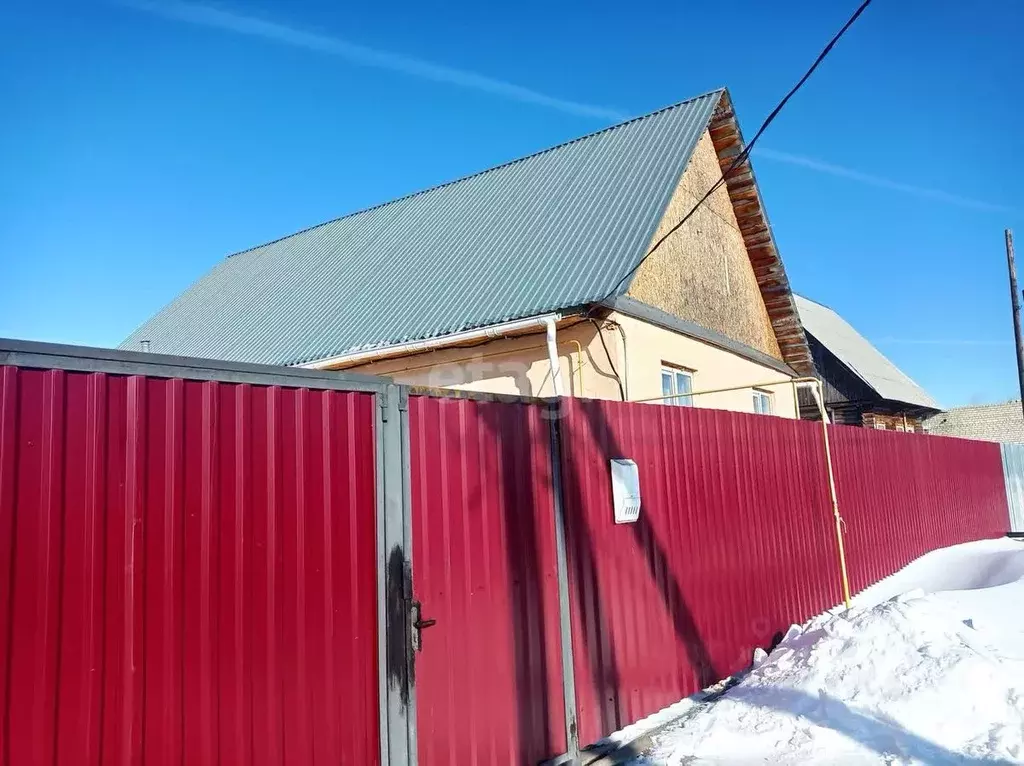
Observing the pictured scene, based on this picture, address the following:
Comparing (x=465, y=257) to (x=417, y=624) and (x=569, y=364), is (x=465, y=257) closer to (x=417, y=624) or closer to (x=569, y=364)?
(x=569, y=364)

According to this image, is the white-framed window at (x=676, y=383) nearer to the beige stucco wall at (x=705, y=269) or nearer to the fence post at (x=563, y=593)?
the beige stucco wall at (x=705, y=269)

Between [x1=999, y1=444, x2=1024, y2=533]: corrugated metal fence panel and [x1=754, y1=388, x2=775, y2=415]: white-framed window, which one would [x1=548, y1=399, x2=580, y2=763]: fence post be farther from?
[x1=999, y1=444, x2=1024, y2=533]: corrugated metal fence panel

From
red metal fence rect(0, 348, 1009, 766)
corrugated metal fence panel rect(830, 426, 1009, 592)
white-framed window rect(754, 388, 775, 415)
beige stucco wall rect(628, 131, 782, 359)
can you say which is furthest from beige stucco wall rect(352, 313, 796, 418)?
red metal fence rect(0, 348, 1009, 766)

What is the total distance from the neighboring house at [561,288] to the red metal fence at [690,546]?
5.21ft

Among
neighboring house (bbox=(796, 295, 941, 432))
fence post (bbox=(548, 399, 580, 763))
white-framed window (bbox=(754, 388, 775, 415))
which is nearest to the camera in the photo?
fence post (bbox=(548, 399, 580, 763))

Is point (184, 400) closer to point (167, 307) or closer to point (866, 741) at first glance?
point (866, 741)

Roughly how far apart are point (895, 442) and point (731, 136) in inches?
233

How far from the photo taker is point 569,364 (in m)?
9.05

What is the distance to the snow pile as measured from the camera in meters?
4.23

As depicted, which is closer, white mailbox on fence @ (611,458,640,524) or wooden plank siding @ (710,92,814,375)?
white mailbox on fence @ (611,458,640,524)

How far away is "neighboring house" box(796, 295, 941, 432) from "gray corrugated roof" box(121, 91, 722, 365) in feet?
39.0

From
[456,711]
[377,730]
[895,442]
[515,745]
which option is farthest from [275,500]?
[895,442]

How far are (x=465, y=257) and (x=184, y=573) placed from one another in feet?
30.8

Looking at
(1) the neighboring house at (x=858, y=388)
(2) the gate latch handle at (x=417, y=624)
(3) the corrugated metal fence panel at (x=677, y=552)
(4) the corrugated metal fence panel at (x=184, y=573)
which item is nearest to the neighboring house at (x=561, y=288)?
(3) the corrugated metal fence panel at (x=677, y=552)
